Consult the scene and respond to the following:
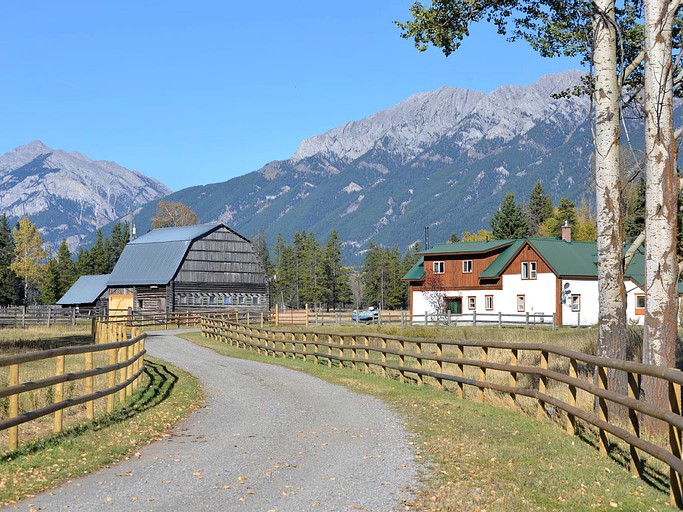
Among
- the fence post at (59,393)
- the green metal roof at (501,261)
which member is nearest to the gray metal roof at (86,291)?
the green metal roof at (501,261)

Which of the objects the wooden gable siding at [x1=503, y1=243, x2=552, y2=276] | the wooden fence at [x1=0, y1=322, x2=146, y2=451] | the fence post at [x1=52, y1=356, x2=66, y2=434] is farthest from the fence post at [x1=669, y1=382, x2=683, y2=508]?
the wooden gable siding at [x1=503, y1=243, x2=552, y2=276]

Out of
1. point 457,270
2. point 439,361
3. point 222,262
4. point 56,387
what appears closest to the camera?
point 56,387

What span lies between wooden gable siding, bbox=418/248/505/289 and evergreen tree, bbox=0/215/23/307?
185 ft

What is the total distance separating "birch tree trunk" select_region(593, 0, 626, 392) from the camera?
14242 mm

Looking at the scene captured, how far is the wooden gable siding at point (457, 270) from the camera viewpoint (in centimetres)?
7069

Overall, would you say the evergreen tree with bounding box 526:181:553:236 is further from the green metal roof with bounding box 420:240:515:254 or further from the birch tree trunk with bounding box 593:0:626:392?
the birch tree trunk with bounding box 593:0:626:392

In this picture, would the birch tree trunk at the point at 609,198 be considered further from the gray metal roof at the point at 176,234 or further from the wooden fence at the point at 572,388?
the gray metal roof at the point at 176,234

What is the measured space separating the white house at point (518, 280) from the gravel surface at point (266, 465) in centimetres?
4701

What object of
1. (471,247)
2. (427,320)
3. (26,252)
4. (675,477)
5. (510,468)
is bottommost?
(510,468)

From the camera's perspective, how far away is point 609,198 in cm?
1429

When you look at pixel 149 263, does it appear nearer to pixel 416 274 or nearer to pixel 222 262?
pixel 222 262

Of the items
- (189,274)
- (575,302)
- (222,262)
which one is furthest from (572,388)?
(222,262)

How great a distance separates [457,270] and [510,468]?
205ft

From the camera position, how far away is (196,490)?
8.95 meters
